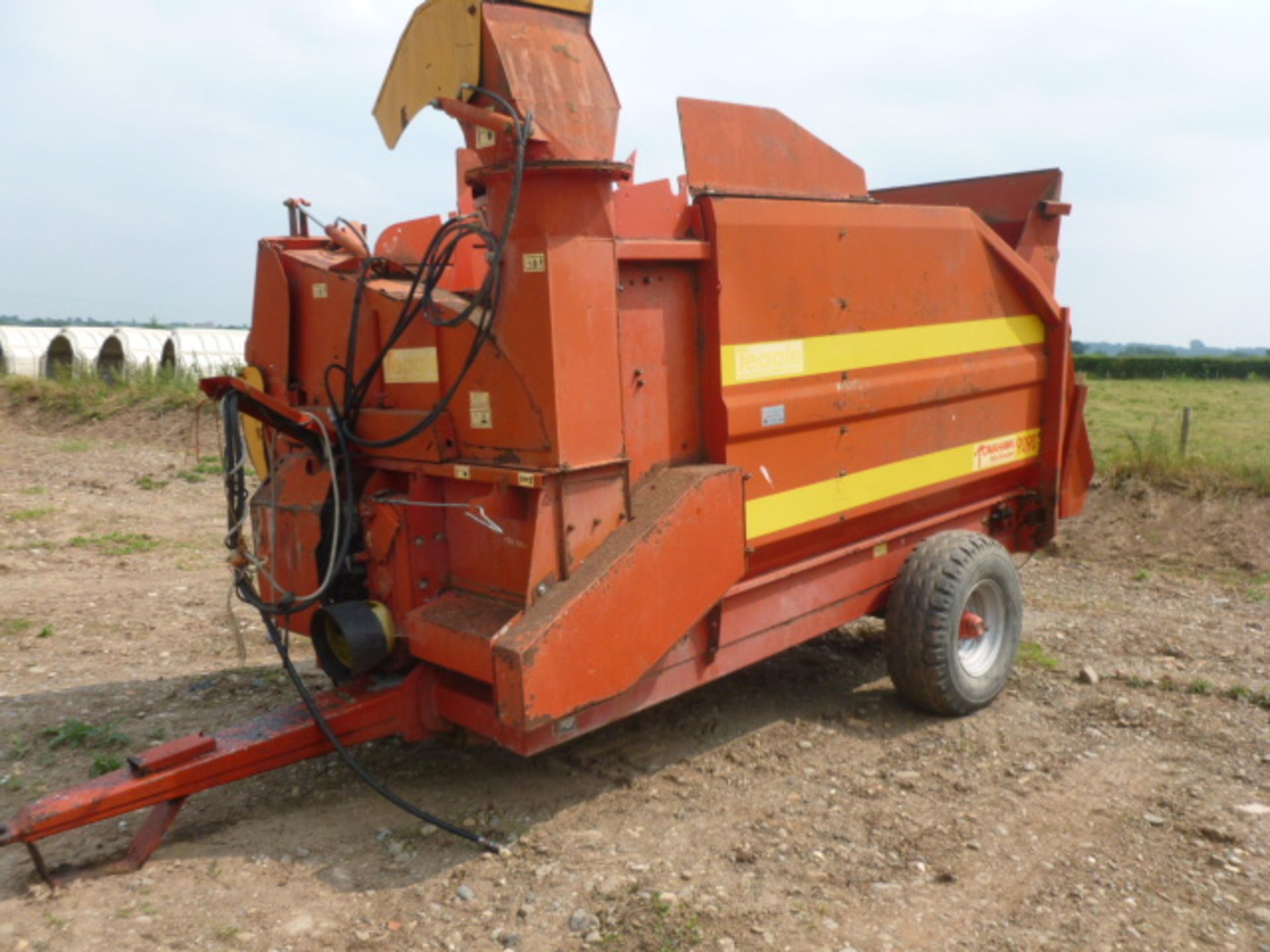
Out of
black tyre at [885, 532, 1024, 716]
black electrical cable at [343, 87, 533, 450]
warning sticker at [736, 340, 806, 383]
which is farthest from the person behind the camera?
black tyre at [885, 532, 1024, 716]

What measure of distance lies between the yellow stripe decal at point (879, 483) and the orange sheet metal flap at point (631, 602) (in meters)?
0.28

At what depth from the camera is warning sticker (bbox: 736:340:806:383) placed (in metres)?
3.75

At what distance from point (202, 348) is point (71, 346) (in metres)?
2.67

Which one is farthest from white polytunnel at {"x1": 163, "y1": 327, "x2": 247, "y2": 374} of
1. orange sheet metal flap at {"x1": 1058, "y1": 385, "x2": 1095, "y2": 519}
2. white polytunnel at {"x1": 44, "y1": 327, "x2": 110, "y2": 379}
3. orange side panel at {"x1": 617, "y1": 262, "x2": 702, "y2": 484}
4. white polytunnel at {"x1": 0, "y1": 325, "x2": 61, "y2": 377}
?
orange side panel at {"x1": 617, "y1": 262, "x2": 702, "y2": 484}

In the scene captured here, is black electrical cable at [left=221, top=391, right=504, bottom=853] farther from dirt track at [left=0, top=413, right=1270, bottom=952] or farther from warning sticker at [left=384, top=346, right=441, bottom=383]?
warning sticker at [left=384, top=346, right=441, bottom=383]

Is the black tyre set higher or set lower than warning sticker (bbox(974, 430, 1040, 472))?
lower

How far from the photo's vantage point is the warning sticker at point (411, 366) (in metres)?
3.61

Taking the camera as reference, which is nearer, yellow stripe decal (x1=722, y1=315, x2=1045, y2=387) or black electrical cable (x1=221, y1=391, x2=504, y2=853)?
black electrical cable (x1=221, y1=391, x2=504, y2=853)

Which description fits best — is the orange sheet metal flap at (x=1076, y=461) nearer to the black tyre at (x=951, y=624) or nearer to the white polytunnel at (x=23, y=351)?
the black tyre at (x=951, y=624)

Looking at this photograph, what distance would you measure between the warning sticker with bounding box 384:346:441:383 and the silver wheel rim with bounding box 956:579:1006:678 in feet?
8.46

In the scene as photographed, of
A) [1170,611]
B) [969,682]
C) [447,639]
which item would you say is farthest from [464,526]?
[1170,611]

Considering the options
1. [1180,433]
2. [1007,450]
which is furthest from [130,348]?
[1007,450]

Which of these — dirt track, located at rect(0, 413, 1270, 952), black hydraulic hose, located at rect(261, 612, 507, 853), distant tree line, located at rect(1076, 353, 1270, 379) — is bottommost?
distant tree line, located at rect(1076, 353, 1270, 379)

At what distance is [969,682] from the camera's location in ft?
14.8
